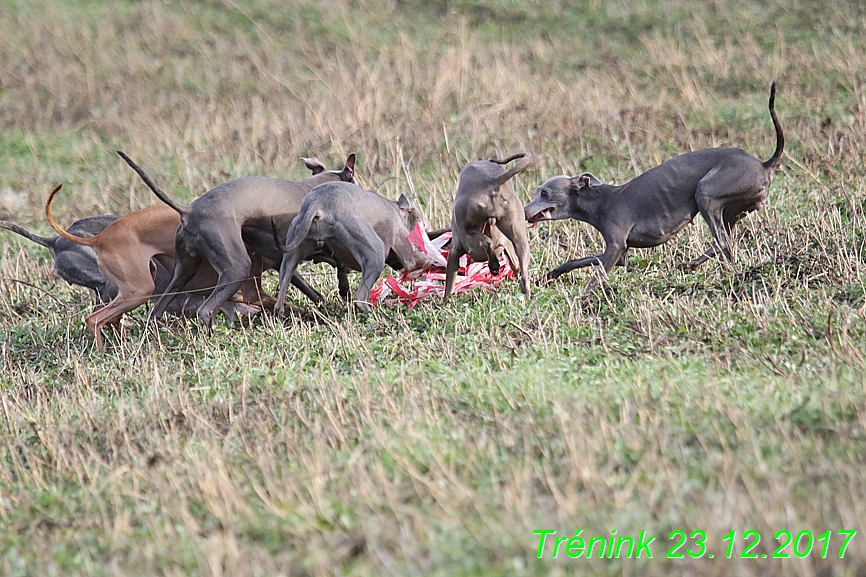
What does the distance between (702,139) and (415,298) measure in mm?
5481

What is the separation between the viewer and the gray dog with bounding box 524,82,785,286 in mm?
7957

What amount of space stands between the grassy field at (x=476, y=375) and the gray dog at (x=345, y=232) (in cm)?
40

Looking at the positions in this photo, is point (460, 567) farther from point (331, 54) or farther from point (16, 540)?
point (331, 54)

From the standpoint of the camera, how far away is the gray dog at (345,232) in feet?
25.3

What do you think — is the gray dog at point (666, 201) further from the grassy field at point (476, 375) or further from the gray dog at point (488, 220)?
the gray dog at point (488, 220)

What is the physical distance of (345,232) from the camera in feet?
25.4

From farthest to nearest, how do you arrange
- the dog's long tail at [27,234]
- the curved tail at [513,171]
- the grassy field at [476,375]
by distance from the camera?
the dog's long tail at [27,234] → the curved tail at [513,171] → the grassy field at [476,375]

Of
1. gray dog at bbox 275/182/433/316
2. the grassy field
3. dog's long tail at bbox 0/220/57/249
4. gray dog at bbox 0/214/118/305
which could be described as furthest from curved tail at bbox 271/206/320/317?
dog's long tail at bbox 0/220/57/249

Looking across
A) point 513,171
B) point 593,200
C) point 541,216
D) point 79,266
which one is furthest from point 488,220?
point 79,266

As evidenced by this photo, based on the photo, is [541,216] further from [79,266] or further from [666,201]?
[79,266]

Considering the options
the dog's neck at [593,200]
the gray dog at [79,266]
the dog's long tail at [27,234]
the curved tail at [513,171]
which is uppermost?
the curved tail at [513,171]

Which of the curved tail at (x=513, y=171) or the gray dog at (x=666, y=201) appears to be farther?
the gray dog at (x=666, y=201)

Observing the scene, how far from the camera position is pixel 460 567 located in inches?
157

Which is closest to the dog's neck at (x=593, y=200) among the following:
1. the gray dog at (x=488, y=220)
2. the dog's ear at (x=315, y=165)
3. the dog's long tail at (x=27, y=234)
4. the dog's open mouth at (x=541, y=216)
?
the dog's open mouth at (x=541, y=216)
